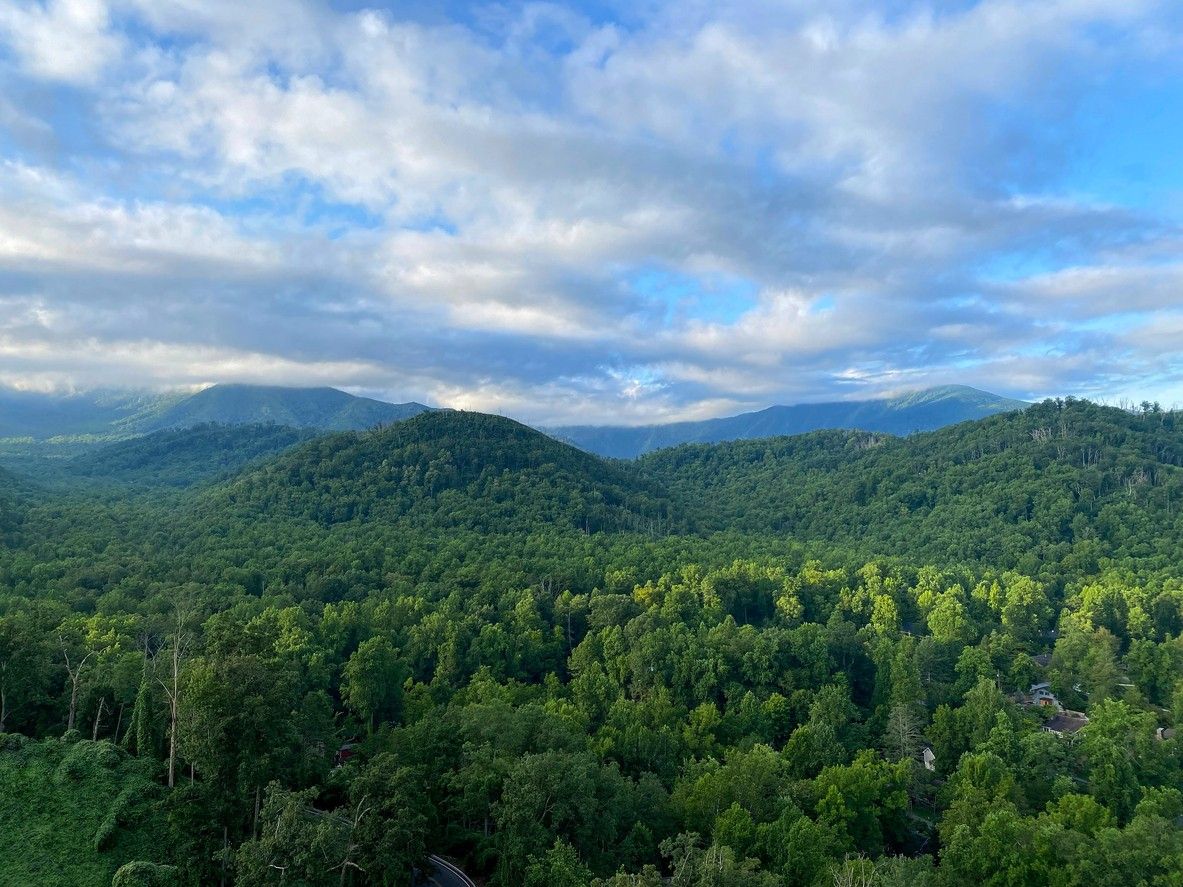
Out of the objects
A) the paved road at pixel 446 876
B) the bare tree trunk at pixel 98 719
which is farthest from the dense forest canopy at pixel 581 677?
the paved road at pixel 446 876

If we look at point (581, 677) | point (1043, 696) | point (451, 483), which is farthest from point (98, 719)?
point (451, 483)

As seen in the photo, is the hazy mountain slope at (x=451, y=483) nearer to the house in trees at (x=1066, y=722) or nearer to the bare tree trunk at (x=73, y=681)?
the bare tree trunk at (x=73, y=681)

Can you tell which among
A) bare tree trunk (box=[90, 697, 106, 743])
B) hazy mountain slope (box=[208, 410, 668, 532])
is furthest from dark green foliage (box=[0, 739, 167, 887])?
hazy mountain slope (box=[208, 410, 668, 532])

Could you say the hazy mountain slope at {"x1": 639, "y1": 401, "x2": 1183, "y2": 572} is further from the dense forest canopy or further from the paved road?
the paved road

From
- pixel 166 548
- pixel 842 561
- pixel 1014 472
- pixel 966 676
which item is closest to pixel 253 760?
pixel 966 676

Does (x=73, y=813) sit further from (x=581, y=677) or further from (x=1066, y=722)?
(x=1066, y=722)
